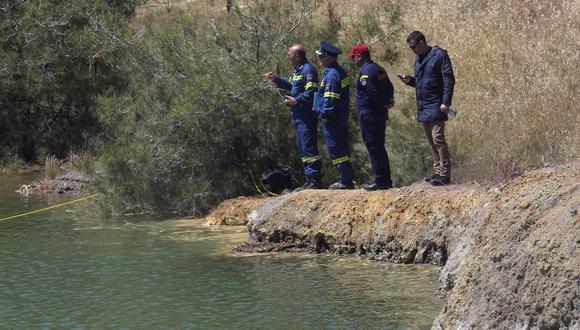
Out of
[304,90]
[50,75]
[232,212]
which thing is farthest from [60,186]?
[304,90]

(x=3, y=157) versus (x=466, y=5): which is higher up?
(x=466, y=5)

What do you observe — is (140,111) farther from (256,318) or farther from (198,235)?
(256,318)

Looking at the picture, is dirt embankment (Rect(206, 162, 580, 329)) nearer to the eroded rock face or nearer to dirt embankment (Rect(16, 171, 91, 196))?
the eroded rock face

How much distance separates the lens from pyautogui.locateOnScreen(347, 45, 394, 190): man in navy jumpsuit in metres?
10.8

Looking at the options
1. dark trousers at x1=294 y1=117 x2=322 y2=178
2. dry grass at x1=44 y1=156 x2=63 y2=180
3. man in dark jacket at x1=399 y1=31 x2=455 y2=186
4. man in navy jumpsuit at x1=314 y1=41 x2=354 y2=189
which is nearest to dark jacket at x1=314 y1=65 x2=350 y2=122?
man in navy jumpsuit at x1=314 y1=41 x2=354 y2=189

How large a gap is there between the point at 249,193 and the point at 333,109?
3.14 meters

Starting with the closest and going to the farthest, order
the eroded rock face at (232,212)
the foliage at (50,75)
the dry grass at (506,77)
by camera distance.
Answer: the dry grass at (506,77), the eroded rock face at (232,212), the foliage at (50,75)

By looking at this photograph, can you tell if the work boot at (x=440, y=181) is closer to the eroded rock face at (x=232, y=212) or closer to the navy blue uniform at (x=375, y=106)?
the navy blue uniform at (x=375, y=106)

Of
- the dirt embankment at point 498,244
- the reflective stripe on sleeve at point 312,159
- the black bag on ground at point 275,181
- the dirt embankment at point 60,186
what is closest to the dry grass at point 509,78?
the reflective stripe on sleeve at point 312,159

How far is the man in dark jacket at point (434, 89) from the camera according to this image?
10.2 metres

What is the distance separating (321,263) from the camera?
33.0ft

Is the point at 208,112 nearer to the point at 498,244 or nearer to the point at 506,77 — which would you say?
the point at 506,77

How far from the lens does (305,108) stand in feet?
39.2

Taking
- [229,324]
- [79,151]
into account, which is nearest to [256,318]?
[229,324]
